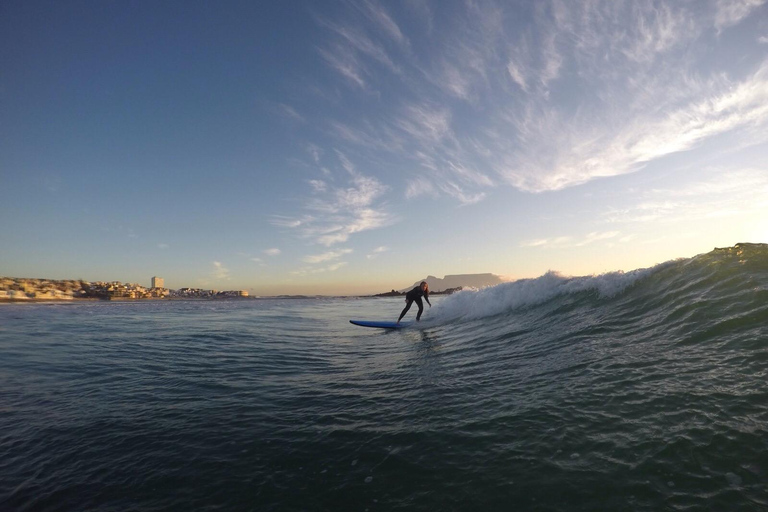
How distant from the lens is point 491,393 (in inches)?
266

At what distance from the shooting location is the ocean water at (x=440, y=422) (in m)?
3.86

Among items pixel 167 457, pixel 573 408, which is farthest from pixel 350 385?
pixel 573 408

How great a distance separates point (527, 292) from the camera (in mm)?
18453

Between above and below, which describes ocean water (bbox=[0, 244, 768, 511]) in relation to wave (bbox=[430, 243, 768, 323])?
below

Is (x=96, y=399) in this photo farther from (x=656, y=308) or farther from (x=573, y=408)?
(x=656, y=308)

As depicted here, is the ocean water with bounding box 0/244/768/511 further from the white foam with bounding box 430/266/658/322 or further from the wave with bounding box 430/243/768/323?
the white foam with bounding box 430/266/658/322

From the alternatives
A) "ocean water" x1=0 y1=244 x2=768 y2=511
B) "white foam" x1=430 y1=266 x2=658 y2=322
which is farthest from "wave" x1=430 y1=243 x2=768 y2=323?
"ocean water" x1=0 y1=244 x2=768 y2=511

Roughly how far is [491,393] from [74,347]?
16683mm

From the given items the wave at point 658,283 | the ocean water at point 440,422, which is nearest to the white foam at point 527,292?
the wave at point 658,283

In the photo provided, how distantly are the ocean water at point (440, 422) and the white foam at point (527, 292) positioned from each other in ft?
6.81

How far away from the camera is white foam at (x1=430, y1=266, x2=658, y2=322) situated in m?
13.5

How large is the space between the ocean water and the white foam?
6.81 ft

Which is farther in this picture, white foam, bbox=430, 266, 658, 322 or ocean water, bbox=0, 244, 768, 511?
white foam, bbox=430, 266, 658, 322

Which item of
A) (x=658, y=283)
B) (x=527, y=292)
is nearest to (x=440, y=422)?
(x=658, y=283)
